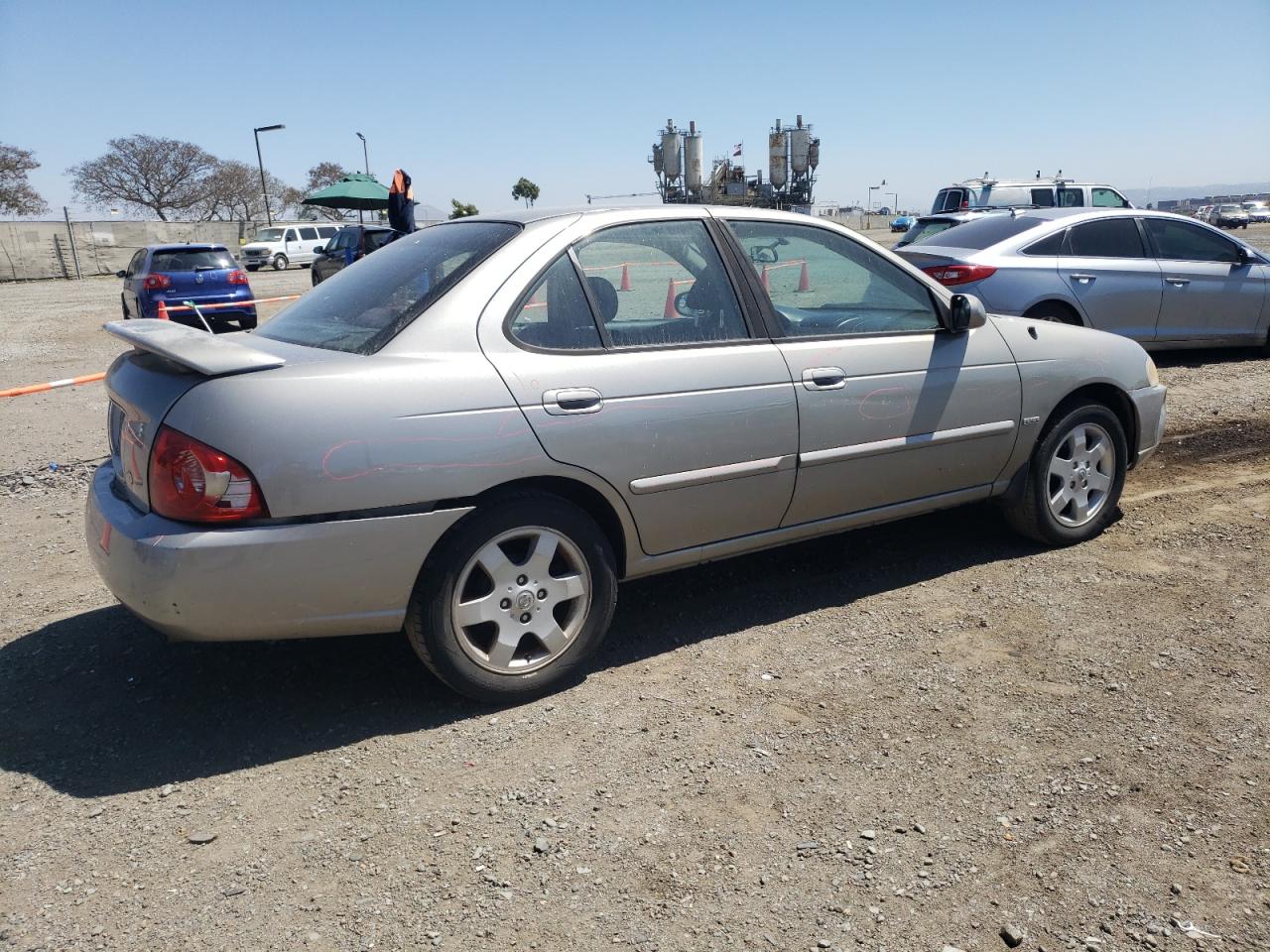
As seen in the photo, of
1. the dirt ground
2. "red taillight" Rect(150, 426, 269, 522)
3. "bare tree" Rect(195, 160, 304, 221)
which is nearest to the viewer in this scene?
the dirt ground

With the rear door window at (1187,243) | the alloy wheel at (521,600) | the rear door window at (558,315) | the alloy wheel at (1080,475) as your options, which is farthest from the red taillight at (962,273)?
the alloy wheel at (521,600)

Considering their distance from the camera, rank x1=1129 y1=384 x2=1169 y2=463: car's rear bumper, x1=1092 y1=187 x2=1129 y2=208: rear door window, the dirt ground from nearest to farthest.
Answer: the dirt ground < x1=1129 y1=384 x2=1169 y2=463: car's rear bumper < x1=1092 y1=187 x2=1129 y2=208: rear door window

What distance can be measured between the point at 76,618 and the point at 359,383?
2.07 meters

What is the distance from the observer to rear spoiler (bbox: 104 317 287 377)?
2.98 meters

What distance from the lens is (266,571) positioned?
2.92 metres

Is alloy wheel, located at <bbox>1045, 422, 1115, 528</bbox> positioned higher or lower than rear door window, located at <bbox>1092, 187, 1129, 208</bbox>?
lower

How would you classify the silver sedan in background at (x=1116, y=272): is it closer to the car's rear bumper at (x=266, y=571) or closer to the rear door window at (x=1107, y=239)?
the rear door window at (x=1107, y=239)

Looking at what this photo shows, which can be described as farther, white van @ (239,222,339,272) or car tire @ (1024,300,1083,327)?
white van @ (239,222,339,272)

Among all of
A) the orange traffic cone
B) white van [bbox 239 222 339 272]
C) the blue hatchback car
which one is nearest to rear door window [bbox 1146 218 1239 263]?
the orange traffic cone

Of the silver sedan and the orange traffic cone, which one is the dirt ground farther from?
the orange traffic cone

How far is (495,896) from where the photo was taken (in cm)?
246

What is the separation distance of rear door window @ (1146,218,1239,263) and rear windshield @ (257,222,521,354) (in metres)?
7.86

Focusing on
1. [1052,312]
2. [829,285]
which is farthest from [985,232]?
[829,285]

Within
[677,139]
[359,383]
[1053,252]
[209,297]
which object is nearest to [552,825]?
[359,383]
